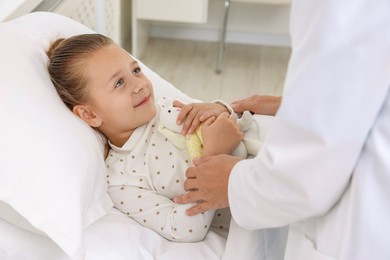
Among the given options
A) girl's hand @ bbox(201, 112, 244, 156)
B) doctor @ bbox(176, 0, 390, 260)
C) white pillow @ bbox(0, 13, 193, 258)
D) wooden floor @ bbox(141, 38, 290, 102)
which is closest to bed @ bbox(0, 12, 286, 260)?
white pillow @ bbox(0, 13, 193, 258)

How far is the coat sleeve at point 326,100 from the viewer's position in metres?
0.66

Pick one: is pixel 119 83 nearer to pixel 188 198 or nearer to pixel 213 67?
pixel 188 198

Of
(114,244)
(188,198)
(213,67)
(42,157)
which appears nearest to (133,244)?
(114,244)

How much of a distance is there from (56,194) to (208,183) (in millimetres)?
298

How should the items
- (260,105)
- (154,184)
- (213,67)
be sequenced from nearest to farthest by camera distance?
(154,184), (260,105), (213,67)

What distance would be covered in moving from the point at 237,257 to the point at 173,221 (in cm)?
16

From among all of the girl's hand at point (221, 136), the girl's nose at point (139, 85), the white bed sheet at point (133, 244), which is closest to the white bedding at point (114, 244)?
the white bed sheet at point (133, 244)

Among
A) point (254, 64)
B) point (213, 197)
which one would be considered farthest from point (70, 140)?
point (254, 64)

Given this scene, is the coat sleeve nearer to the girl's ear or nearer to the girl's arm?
the girl's arm

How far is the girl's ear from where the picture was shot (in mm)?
1272

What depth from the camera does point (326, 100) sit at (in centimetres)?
69

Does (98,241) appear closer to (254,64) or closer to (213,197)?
(213,197)

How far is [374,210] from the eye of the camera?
0.76 m

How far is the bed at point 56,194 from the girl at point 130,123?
42 millimetres
